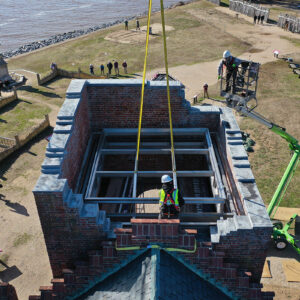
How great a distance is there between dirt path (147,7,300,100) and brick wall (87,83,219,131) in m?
17.4

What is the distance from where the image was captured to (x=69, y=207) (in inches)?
331

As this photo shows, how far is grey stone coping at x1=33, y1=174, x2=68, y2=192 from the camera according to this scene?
8234 mm

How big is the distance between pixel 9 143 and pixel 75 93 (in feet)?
47.3

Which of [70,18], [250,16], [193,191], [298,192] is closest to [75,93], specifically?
[193,191]

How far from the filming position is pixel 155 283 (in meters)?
6.79

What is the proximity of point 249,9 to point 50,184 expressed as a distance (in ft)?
174

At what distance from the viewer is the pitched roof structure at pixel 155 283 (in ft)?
22.7

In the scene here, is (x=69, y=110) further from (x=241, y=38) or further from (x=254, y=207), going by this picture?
(x=241, y=38)

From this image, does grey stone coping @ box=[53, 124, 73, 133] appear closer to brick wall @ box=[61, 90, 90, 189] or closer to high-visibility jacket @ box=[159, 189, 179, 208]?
brick wall @ box=[61, 90, 90, 189]

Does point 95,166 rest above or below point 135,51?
above

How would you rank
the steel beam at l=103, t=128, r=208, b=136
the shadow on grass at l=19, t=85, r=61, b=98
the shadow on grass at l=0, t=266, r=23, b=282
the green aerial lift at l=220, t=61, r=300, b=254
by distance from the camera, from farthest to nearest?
the shadow on grass at l=19, t=85, r=61, b=98 → the shadow on grass at l=0, t=266, r=23, b=282 → the steel beam at l=103, t=128, r=208, b=136 → the green aerial lift at l=220, t=61, r=300, b=254

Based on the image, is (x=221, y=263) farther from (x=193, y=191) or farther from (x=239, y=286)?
(x=193, y=191)

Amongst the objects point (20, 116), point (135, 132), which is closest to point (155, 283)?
point (135, 132)

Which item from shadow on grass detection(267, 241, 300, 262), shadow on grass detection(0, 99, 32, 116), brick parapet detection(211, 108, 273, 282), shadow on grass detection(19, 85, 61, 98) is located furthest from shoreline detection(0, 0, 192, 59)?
brick parapet detection(211, 108, 273, 282)
